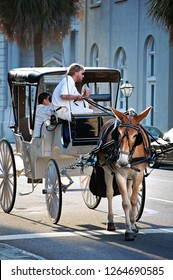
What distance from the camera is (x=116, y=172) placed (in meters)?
12.3

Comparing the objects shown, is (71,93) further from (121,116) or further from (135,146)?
(135,146)

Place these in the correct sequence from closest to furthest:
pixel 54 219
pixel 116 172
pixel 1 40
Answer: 1. pixel 116 172
2. pixel 54 219
3. pixel 1 40

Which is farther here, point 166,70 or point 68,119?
point 166,70

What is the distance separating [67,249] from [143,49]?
29.7 metres

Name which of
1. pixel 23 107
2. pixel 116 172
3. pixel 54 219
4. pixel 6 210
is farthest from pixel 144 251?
pixel 23 107

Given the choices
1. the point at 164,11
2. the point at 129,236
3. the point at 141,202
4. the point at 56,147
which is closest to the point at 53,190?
the point at 56,147

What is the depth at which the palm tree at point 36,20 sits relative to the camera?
3653cm

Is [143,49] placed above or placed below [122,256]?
above

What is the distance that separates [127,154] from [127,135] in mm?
246

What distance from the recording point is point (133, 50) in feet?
136

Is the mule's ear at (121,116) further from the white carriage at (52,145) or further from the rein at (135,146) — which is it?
the white carriage at (52,145)

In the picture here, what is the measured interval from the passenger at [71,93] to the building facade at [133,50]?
2137 centimetres

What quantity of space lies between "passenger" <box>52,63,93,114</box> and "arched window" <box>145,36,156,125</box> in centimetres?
2602

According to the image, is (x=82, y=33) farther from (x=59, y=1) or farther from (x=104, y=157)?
(x=104, y=157)
